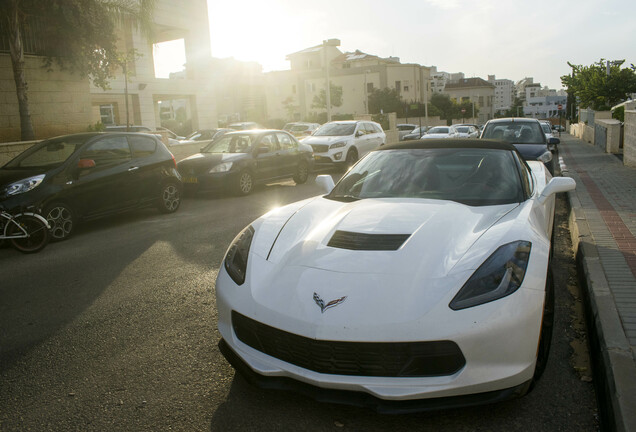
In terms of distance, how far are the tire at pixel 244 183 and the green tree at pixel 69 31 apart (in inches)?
232

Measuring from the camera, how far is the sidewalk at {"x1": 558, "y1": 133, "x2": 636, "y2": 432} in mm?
2729

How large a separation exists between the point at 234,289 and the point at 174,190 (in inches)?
299

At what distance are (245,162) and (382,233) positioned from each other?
979cm

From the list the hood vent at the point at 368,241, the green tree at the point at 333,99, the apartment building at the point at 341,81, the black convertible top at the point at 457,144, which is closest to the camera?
the hood vent at the point at 368,241

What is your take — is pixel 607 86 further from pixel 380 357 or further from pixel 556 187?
pixel 380 357

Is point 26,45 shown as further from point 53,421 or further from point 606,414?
point 606,414

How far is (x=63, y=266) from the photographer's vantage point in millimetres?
6457

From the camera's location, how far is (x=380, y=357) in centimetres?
258

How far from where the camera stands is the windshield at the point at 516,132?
12.0 meters

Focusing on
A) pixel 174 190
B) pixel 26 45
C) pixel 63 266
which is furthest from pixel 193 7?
pixel 63 266

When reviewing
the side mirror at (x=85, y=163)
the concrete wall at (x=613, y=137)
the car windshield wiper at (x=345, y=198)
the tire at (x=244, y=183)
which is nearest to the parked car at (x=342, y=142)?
the tire at (x=244, y=183)

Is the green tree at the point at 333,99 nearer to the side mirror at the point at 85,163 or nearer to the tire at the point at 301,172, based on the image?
the tire at the point at 301,172

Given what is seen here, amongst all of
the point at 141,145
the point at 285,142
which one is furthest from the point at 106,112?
the point at 141,145

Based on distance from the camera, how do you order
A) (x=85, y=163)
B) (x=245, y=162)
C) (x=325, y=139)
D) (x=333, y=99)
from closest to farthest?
(x=85, y=163) < (x=245, y=162) < (x=325, y=139) < (x=333, y=99)
